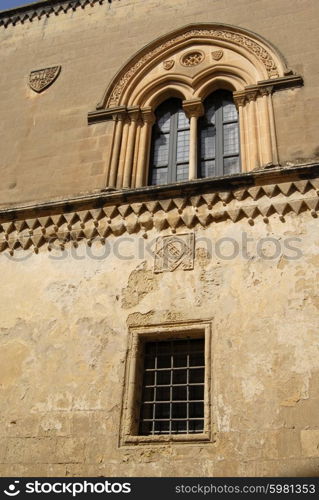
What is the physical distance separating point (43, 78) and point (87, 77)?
36.0 inches

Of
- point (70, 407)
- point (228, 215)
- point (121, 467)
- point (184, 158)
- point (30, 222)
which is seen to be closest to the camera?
point (121, 467)

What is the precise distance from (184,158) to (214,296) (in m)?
2.75

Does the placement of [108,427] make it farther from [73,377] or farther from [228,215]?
[228,215]

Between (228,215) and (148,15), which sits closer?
(228,215)

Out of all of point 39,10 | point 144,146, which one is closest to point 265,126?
point 144,146

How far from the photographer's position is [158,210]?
24.4 ft

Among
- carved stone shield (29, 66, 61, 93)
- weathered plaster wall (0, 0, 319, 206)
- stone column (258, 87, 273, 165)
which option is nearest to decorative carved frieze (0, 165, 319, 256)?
weathered plaster wall (0, 0, 319, 206)

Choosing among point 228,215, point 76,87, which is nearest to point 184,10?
point 76,87

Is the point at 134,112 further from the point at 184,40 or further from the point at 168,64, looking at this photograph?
the point at 184,40

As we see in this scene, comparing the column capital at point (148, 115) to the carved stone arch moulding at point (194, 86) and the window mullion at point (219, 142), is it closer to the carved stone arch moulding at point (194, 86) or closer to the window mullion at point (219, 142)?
the carved stone arch moulding at point (194, 86)

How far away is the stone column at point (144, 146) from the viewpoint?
8.35 meters

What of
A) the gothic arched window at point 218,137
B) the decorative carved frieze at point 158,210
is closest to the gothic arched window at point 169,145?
the gothic arched window at point 218,137
